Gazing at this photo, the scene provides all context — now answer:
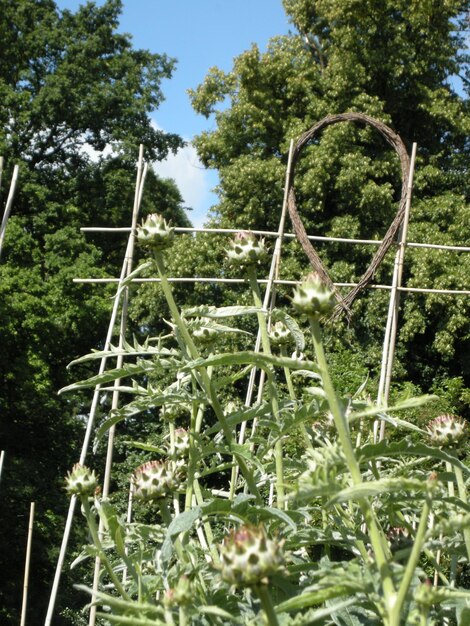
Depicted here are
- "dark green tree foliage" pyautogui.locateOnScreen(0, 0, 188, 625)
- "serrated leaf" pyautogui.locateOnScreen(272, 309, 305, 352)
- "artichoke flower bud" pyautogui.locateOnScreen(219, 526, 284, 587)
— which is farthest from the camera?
"dark green tree foliage" pyautogui.locateOnScreen(0, 0, 188, 625)

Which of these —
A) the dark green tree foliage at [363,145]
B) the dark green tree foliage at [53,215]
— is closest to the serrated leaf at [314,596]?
the dark green tree foliage at [363,145]

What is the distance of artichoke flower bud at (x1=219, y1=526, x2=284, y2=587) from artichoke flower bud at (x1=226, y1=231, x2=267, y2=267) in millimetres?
911

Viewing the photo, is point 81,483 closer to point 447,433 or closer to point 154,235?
point 154,235

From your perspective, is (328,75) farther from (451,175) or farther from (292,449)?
(292,449)

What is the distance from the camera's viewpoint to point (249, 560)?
1.13m

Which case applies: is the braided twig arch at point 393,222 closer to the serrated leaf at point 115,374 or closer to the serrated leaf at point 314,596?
the serrated leaf at point 115,374

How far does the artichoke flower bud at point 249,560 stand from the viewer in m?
1.12

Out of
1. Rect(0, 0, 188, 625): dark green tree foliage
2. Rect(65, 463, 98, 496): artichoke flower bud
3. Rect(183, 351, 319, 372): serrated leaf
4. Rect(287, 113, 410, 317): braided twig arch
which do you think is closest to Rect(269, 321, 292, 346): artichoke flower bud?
Rect(65, 463, 98, 496): artichoke flower bud

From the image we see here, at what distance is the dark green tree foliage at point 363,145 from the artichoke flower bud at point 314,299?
10.3m

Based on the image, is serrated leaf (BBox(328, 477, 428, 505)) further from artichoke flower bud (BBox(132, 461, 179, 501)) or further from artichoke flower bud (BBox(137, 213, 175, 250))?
artichoke flower bud (BBox(137, 213, 175, 250))

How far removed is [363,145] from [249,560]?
42.1 ft

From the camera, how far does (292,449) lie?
24.4 ft

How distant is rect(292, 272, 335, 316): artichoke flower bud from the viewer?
4.58 ft

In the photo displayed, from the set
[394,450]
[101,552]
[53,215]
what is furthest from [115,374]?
[53,215]
